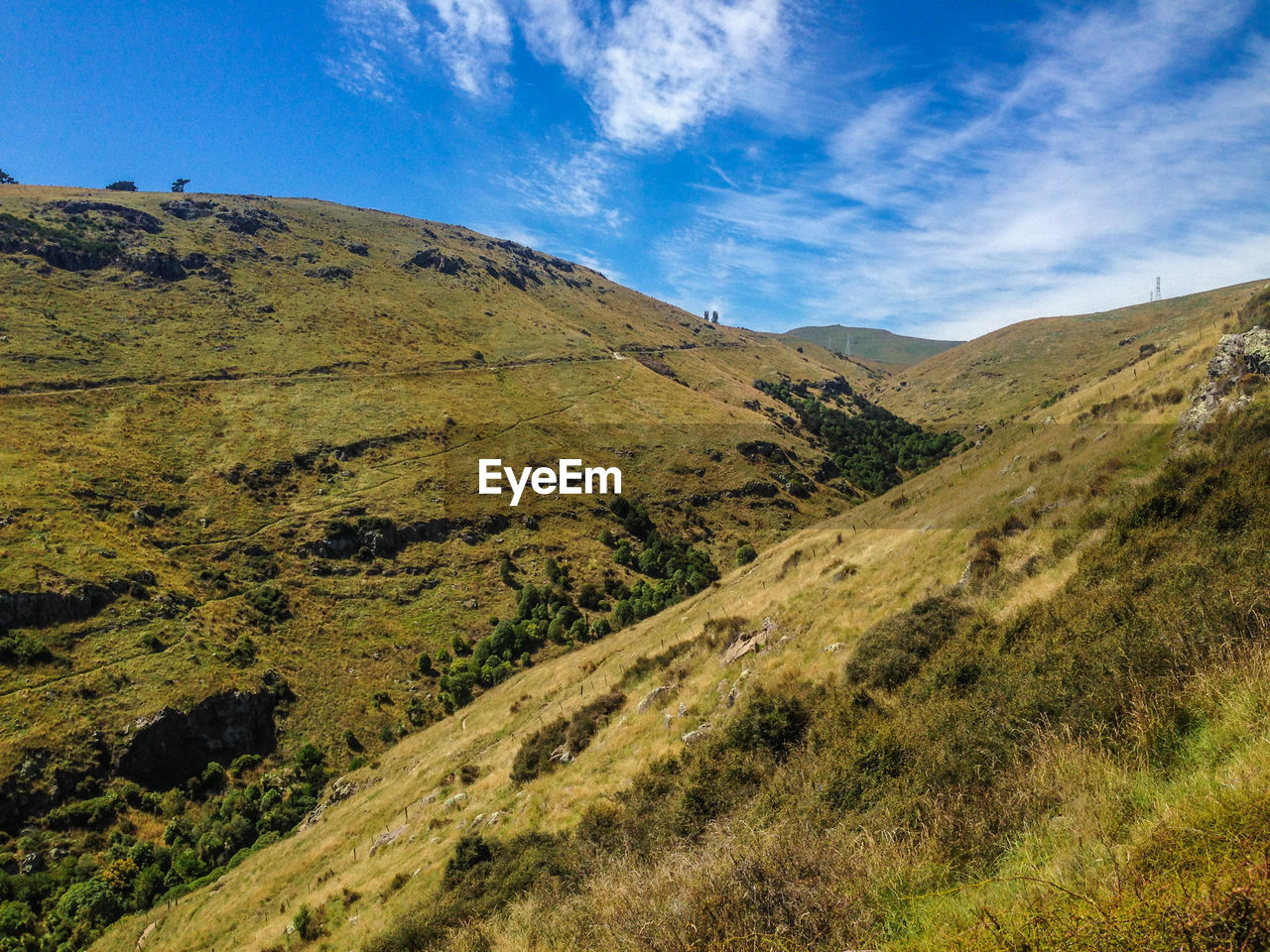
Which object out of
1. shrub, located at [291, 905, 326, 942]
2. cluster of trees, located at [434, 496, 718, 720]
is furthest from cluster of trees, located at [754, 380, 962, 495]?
shrub, located at [291, 905, 326, 942]

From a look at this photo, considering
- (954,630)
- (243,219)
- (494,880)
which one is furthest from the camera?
(243,219)

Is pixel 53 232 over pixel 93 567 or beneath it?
over

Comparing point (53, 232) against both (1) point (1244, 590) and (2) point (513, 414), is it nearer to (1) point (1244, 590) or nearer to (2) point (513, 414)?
(2) point (513, 414)

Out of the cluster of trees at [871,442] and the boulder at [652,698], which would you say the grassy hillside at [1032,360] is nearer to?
the cluster of trees at [871,442]

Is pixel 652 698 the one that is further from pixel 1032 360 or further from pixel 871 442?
pixel 1032 360

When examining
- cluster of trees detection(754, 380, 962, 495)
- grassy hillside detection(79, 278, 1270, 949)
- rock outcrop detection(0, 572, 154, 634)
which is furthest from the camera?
cluster of trees detection(754, 380, 962, 495)

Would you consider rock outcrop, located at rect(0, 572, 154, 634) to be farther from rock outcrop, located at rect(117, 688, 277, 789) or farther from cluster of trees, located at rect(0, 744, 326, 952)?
cluster of trees, located at rect(0, 744, 326, 952)

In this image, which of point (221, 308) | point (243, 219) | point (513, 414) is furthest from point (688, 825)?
point (243, 219)

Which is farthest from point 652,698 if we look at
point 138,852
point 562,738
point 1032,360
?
point 1032,360
